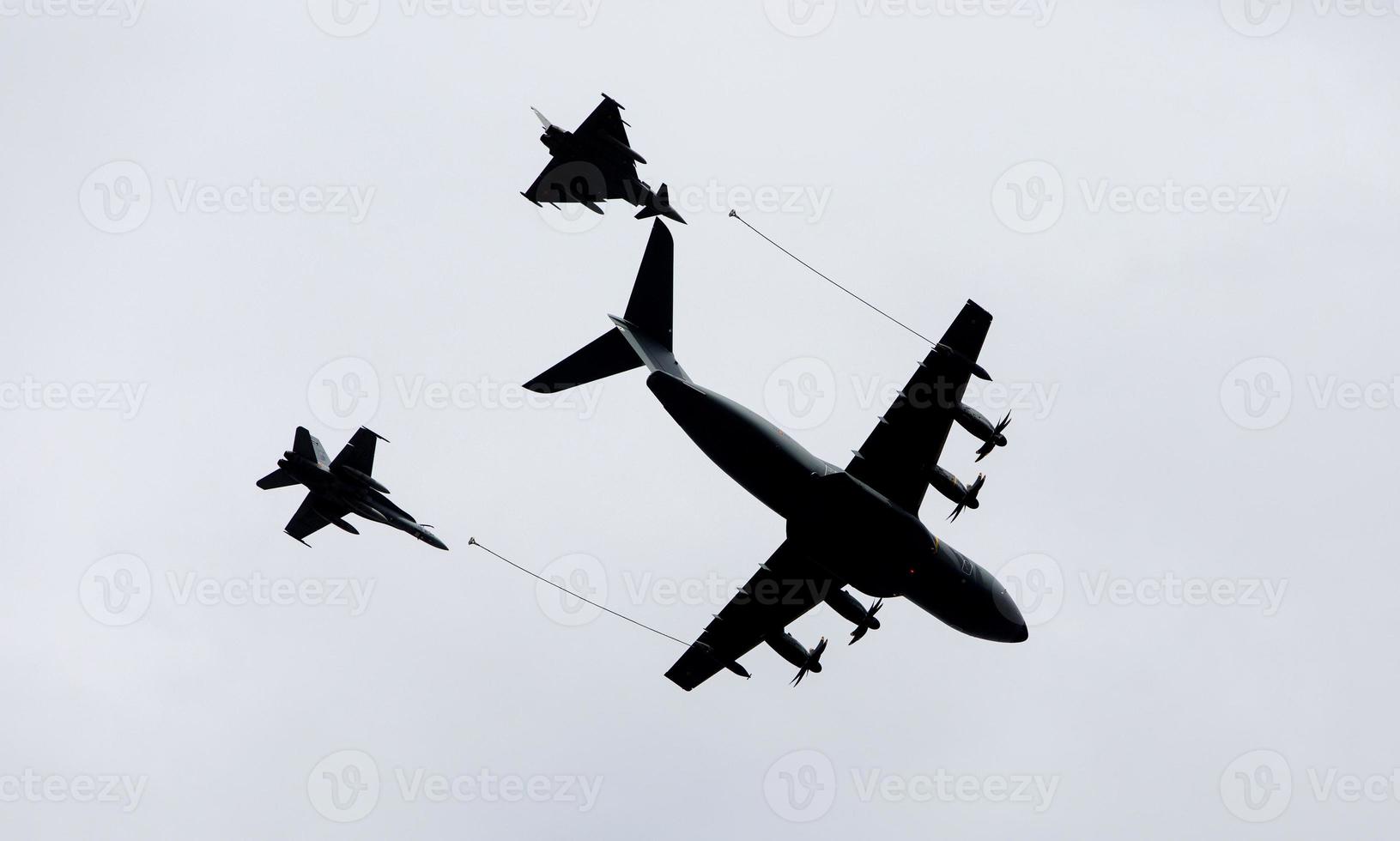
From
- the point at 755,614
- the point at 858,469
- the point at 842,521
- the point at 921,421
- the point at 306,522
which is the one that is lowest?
the point at 306,522

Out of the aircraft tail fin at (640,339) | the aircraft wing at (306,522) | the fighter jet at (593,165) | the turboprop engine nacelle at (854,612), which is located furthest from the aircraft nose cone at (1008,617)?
the aircraft wing at (306,522)

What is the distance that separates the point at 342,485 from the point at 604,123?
1233 cm

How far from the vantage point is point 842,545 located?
118 feet

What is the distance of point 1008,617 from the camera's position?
37594mm

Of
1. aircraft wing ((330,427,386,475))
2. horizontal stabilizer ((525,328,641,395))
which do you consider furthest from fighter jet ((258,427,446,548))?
horizontal stabilizer ((525,328,641,395))

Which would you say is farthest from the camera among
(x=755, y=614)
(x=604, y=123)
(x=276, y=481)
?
(x=755, y=614)

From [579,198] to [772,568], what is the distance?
A: 41.8 ft

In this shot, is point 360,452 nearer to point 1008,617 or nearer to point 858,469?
point 858,469

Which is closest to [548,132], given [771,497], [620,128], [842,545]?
[620,128]

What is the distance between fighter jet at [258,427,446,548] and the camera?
119ft

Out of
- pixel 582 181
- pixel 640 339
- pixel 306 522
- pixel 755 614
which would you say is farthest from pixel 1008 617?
pixel 306 522

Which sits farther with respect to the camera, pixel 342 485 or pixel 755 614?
pixel 755 614

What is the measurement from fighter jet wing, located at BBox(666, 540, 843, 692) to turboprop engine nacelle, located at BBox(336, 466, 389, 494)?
1083 cm

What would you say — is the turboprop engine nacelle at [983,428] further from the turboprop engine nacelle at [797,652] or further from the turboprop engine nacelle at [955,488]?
the turboprop engine nacelle at [797,652]
